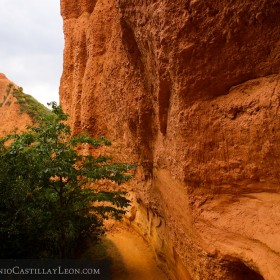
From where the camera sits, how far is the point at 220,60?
15.3 feet

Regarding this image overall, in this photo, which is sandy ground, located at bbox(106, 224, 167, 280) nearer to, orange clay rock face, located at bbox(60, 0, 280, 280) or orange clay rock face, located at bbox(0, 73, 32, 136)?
orange clay rock face, located at bbox(60, 0, 280, 280)

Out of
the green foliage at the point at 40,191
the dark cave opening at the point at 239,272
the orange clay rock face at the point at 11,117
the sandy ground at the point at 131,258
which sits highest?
the orange clay rock face at the point at 11,117

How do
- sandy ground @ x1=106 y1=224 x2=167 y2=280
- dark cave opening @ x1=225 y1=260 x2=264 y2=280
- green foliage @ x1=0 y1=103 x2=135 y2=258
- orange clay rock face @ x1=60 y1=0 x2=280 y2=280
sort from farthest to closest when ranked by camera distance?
1. sandy ground @ x1=106 y1=224 x2=167 y2=280
2. green foliage @ x1=0 y1=103 x2=135 y2=258
3. dark cave opening @ x1=225 y1=260 x2=264 y2=280
4. orange clay rock face @ x1=60 y1=0 x2=280 y2=280

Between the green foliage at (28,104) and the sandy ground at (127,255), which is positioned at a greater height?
the green foliage at (28,104)

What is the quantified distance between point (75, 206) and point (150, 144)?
2592 mm

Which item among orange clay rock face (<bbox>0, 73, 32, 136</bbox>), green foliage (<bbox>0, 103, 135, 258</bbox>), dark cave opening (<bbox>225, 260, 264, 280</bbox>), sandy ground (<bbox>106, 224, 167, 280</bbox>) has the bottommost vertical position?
sandy ground (<bbox>106, 224, 167, 280</bbox>)

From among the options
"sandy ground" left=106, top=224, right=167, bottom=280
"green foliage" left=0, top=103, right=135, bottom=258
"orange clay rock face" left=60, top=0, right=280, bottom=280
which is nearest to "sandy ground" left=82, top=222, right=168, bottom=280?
"sandy ground" left=106, top=224, right=167, bottom=280

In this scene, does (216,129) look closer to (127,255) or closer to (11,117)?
(127,255)

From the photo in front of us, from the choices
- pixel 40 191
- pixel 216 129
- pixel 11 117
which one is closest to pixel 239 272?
pixel 216 129

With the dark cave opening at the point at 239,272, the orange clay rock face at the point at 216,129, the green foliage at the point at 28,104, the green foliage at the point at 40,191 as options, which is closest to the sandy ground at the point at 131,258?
the orange clay rock face at the point at 216,129

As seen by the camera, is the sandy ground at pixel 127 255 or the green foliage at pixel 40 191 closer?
the green foliage at pixel 40 191

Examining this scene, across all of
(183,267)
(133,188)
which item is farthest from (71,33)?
(183,267)

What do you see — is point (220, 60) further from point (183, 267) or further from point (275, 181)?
point (183, 267)

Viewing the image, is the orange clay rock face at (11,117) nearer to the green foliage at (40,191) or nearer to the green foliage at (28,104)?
the green foliage at (28,104)
